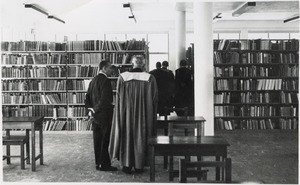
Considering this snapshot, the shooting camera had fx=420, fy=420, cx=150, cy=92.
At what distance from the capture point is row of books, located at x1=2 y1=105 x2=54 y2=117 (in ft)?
33.3

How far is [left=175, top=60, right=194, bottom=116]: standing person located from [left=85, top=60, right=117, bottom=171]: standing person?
3897mm

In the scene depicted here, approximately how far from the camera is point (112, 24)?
14.0 m

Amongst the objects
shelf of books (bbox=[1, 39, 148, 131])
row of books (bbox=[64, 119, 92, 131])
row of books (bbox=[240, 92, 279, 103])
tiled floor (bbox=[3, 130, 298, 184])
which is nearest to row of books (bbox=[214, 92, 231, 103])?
row of books (bbox=[240, 92, 279, 103])

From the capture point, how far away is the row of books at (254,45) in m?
10.1

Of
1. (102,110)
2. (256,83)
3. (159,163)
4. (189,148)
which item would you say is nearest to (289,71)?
(256,83)

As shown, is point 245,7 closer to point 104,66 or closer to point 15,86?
point 104,66

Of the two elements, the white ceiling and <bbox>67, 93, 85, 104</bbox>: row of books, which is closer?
<bbox>67, 93, 85, 104</bbox>: row of books

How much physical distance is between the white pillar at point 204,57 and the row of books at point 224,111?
264 centimetres

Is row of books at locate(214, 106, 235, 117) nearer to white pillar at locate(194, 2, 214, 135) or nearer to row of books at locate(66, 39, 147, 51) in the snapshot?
row of books at locate(66, 39, 147, 51)

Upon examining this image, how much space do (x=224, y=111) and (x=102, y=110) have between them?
4.75 metres

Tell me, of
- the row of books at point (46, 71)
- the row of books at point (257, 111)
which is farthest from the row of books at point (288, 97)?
the row of books at point (46, 71)

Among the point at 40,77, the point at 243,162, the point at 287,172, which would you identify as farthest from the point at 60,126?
the point at 287,172

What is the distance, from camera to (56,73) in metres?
10.2

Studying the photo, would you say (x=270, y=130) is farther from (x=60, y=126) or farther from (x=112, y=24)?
(x=112, y=24)
